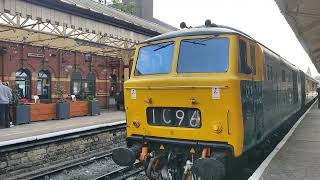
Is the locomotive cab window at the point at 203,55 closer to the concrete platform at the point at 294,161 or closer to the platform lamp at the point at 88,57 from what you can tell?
the concrete platform at the point at 294,161

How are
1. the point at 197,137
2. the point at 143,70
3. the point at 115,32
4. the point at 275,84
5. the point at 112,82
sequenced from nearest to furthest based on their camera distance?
the point at 197,137, the point at 143,70, the point at 275,84, the point at 115,32, the point at 112,82

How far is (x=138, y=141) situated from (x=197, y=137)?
4.47ft

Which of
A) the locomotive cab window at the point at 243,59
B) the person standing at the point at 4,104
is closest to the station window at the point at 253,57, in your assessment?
the locomotive cab window at the point at 243,59

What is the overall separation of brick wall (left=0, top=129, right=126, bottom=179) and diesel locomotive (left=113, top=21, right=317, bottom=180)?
430 cm

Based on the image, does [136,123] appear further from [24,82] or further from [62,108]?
[24,82]

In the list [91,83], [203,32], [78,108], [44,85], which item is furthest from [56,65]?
[203,32]

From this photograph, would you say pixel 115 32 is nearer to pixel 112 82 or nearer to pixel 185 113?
pixel 112 82

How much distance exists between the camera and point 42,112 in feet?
62.9

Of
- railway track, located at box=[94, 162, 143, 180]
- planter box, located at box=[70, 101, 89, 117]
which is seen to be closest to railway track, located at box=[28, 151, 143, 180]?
railway track, located at box=[94, 162, 143, 180]

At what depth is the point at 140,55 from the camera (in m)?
8.23

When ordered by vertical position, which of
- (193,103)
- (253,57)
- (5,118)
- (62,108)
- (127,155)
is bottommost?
(127,155)

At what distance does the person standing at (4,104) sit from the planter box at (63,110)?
384cm

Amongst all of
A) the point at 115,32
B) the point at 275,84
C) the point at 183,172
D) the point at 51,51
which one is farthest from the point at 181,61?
the point at 51,51

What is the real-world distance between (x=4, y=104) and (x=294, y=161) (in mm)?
11895
